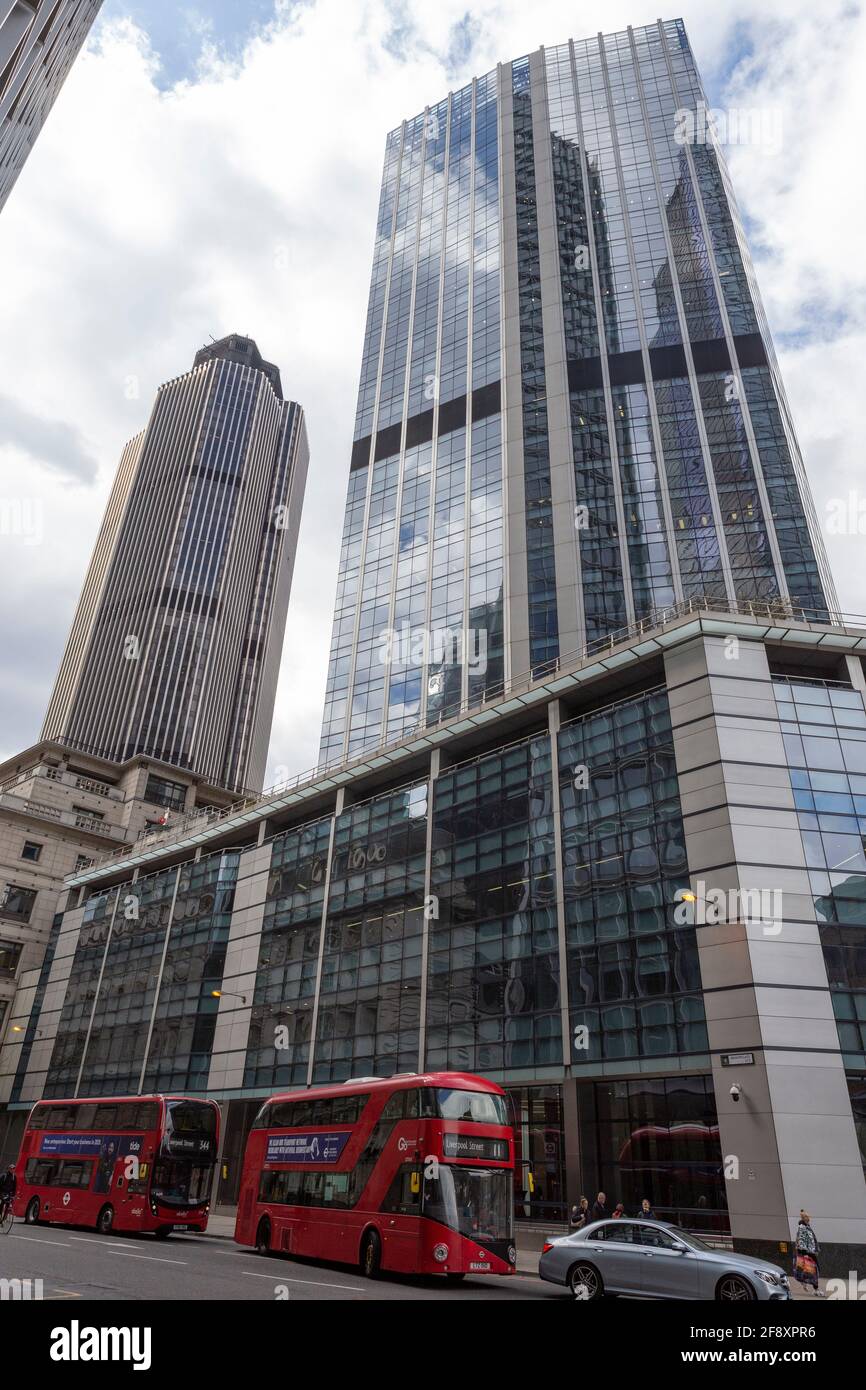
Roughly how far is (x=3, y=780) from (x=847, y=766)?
268ft

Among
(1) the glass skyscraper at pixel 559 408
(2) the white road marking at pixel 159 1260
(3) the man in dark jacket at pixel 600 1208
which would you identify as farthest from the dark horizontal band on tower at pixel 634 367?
(2) the white road marking at pixel 159 1260

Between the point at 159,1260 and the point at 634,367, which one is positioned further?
the point at 634,367

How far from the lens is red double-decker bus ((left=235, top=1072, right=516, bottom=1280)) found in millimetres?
16875

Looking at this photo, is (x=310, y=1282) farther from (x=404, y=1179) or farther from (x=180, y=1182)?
(x=180, y=1182)

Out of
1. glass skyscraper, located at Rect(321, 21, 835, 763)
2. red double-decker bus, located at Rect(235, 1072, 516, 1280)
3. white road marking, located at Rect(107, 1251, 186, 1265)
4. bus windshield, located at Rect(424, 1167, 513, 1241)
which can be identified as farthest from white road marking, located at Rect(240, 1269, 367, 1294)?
glass skyscraper, located at Rect(321, 21, 835, 763)

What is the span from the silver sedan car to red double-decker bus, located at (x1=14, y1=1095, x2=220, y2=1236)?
12914 mm

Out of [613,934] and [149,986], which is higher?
[149,986]

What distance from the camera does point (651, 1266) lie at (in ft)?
49.6

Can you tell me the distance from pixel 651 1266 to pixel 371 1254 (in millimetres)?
6112

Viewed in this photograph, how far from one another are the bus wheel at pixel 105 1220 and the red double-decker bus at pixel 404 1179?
6749 millimetres

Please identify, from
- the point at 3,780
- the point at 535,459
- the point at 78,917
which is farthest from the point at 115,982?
the point at 535,459

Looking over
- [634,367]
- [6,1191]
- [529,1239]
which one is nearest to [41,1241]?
[6,1191]

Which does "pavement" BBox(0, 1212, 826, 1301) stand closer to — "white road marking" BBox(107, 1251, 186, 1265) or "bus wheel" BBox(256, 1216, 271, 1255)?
"white road marking" BBox(107, 1251, 186, 1265)

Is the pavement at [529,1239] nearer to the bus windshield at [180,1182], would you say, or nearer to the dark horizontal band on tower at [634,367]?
the bus windshield at [180,1182]
